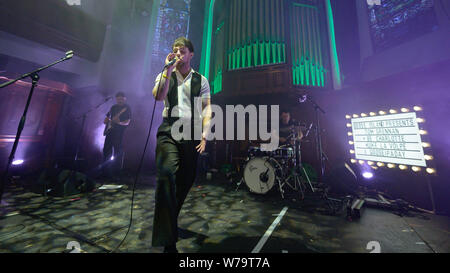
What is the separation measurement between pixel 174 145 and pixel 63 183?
3130 mm

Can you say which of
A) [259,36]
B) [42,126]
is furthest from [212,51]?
[42,126]

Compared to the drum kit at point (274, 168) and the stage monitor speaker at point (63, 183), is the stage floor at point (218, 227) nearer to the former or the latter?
the stage monitor speaker at point (63, 183)

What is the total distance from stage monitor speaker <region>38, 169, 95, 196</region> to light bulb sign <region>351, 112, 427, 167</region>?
6032mm

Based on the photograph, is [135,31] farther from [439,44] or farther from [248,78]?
[439,44]

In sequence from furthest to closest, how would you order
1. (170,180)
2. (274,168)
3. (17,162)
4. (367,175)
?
(17,162) < (367,175) < (274,168) < (170,180)

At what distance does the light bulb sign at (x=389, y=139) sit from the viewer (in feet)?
9.10

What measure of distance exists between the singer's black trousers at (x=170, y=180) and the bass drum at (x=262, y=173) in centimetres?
225

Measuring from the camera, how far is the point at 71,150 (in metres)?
5.11

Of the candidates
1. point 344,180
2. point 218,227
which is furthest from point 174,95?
point 344,180

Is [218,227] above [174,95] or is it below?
below

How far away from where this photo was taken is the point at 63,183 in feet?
9.54

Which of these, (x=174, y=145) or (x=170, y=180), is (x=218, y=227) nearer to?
(x=170, y=180)
